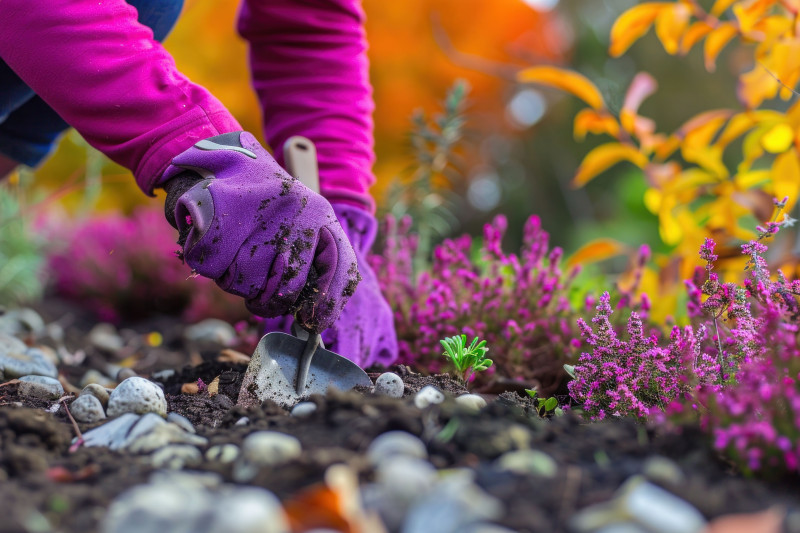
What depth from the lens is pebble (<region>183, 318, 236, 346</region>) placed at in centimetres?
301

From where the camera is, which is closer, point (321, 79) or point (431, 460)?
point (431, 460)

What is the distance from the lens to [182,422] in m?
1.37

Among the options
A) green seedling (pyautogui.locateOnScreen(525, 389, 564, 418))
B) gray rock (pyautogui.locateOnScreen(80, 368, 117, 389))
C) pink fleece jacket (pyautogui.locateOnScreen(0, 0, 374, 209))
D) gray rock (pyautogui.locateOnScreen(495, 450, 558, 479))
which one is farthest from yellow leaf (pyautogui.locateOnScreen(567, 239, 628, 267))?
gray rock (pyautogui.locateOnScreen(80, 368, 117, 389))

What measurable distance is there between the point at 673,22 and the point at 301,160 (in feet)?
4.13

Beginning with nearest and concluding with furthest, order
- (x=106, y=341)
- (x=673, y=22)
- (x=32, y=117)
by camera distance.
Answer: (x=673, y=22), (x=32, y=117), (x=106, y=341)

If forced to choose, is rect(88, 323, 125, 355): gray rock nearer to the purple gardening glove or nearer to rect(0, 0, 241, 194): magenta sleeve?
the purple gardening glove

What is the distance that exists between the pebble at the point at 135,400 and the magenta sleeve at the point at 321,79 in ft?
2.95

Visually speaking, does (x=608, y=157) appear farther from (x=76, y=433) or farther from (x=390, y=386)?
(x=76, y=433)

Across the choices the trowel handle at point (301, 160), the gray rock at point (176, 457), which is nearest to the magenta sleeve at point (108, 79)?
the trowel handle at point (301, 160)

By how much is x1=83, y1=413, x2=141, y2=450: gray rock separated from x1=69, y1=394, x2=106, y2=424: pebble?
93 mm

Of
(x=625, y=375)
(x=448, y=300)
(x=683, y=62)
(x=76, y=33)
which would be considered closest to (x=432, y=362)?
(x=448, y=300)

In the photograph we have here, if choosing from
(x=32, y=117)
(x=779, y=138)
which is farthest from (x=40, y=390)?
(x=779, y=138)

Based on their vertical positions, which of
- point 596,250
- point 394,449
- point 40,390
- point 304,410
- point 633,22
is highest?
point 633,22

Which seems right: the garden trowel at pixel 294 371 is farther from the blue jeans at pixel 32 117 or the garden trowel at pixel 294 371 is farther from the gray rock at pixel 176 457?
the blue jeans at pixel 32 117
